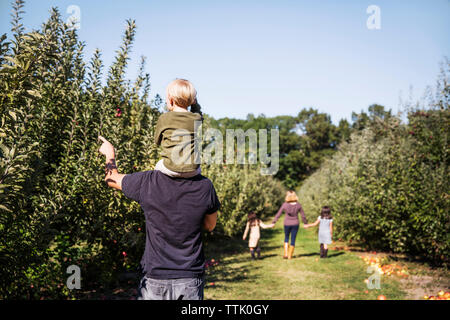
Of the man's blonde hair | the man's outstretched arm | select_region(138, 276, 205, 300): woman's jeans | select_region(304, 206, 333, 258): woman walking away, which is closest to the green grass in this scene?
select_region(304, 206, 333, 258): woman walking away

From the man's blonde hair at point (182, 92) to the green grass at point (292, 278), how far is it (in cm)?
537

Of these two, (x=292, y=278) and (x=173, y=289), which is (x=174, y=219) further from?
(x=292, y=278)

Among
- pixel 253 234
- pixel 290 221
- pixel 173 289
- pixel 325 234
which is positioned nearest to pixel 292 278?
pixel 253 234

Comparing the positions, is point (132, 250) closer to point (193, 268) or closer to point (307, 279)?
point (193, 268)

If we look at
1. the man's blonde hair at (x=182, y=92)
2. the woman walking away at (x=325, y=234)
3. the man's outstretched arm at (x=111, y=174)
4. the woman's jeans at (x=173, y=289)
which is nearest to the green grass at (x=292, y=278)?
the woman walking away at (x=325, y=234)

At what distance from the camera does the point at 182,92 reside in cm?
216

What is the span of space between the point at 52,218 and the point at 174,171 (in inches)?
83.3

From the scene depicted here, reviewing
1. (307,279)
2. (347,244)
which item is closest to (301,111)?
(347,244)

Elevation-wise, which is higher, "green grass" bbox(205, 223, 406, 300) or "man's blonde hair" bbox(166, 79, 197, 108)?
"man's blonde hair" bbox(166, 79, 197, 108)

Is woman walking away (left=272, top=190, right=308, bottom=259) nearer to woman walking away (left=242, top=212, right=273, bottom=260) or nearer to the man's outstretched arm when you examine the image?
woman walking away (left=242, top=212, right=273, bottom=260)

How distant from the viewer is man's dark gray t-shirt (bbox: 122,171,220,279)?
2.16 metres

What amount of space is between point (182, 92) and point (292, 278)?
765cm

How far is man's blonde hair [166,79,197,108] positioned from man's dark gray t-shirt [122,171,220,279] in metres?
0.52

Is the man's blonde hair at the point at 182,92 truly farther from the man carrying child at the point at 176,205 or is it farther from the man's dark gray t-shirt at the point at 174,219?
the man's dark gray t-shirt at the point at 174,219
